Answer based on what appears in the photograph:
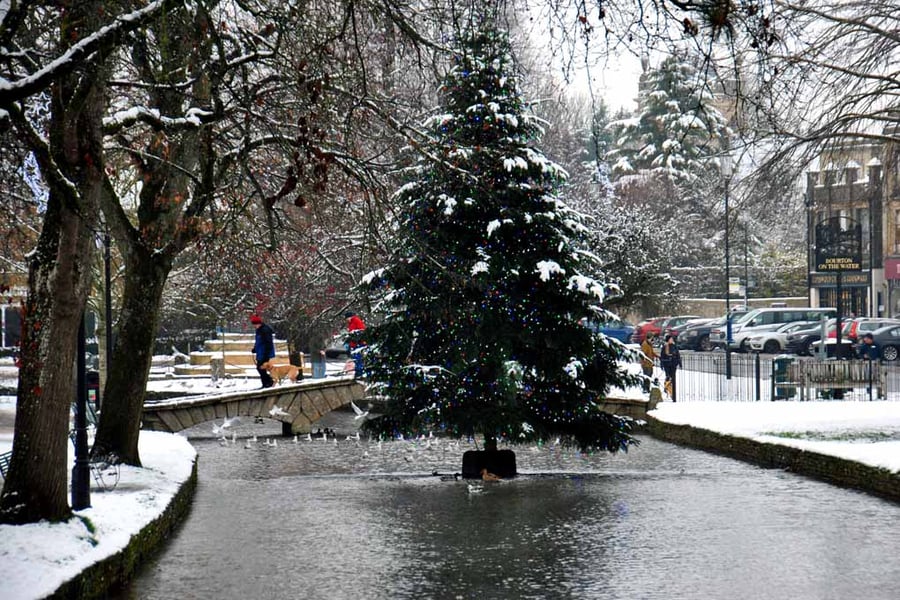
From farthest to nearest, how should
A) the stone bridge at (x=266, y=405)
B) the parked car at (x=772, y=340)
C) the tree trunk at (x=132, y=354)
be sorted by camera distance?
the parked car at (x=772, y=340) < the stone bridge at (x=266, y=405) < the tree trunk at (x=132, y=354)

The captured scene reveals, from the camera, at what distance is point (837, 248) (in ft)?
114

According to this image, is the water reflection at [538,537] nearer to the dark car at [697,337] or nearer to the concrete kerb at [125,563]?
the concrete kerb at [125,563]

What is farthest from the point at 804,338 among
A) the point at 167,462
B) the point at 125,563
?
the point at 125,563

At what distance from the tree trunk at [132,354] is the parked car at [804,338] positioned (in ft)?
124

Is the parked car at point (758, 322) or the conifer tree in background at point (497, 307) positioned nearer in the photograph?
the conifer tree in background at point (497, 307)

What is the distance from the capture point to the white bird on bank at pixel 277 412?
3041 centimetres

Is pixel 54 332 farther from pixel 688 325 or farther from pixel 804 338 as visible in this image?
pixel 688 325

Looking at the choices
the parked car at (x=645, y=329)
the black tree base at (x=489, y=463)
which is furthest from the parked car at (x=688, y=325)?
the black tree base at (x=489, y=463)

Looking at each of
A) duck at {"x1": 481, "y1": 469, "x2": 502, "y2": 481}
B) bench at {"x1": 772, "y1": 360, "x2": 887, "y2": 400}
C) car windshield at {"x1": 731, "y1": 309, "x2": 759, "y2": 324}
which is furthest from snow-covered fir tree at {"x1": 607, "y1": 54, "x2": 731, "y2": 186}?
duck at {"x1": 481, "y1": 469, "x2": 502, "y2": 481}

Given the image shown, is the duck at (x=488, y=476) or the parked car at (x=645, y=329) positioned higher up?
the parked car at (x=645, y=329)

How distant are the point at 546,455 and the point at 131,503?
43.4ft

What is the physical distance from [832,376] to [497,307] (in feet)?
41.9

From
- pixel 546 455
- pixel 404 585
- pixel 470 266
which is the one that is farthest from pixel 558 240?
pixel 404 585

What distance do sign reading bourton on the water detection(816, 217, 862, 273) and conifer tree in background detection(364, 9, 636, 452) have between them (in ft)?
52.3
